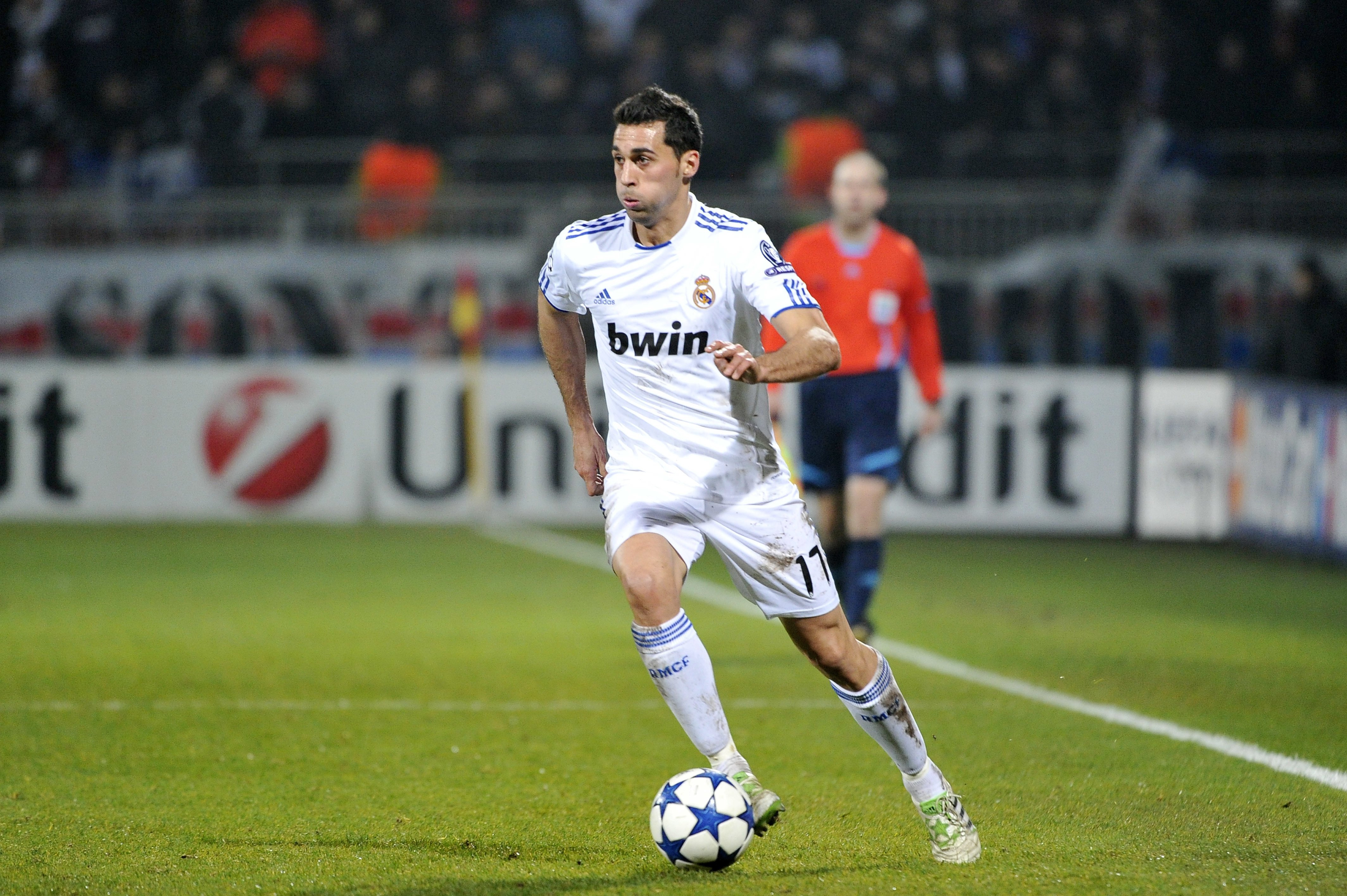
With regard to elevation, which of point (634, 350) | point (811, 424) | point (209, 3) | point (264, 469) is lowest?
point (264, 469)

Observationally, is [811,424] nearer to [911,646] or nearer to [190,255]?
[911,646]

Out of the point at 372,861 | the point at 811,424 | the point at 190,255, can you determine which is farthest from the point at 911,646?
the point at 190,255

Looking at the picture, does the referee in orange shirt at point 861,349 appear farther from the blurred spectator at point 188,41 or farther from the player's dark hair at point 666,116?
the blurred spectator at point 188,41

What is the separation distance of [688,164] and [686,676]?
4.14ft

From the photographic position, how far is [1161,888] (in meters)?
3.70

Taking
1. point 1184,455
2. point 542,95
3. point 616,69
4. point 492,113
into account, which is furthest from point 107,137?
point 1184,455

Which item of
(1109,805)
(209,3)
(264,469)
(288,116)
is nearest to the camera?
(1109,805)

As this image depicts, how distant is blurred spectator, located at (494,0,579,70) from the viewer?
56.6ft

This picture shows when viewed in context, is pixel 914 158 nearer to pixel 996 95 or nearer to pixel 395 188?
pixel 996 95

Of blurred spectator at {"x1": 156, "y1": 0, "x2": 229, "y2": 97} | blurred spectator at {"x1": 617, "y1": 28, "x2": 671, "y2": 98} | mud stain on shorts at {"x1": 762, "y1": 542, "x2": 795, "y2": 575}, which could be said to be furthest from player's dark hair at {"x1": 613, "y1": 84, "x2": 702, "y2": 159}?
blurred spectator at {"x1": 156, "y1": 0, "x2": 229, "y2": 97}

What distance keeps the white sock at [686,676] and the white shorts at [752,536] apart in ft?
0.61

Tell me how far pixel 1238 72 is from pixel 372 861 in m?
15.1

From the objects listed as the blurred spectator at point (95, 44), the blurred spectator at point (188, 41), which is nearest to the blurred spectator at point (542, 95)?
the blurred spectator at point (188, 41)

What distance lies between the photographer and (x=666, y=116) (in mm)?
4066
